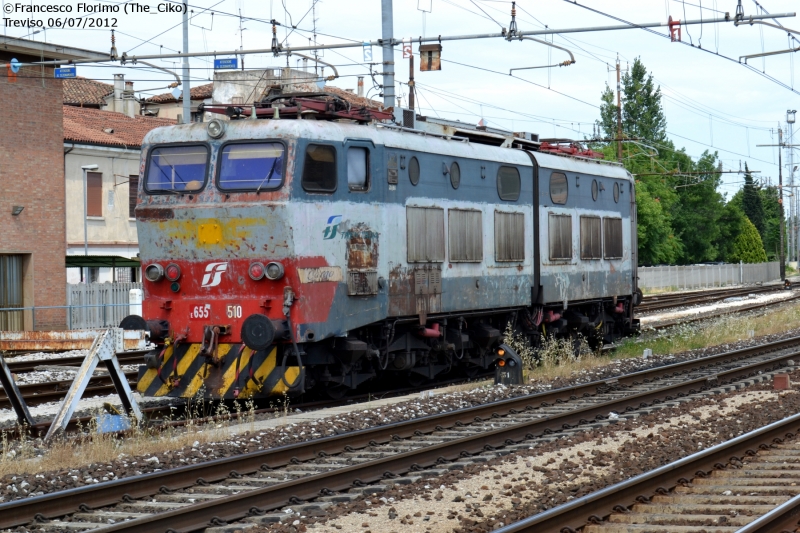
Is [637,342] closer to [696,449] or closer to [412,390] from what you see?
[412,390]

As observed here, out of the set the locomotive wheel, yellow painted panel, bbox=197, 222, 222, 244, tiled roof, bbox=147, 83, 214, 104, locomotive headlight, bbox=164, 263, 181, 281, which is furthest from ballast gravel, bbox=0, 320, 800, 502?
tiled roof, bbox=147, 83, 214, 104

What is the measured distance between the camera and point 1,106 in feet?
90.0

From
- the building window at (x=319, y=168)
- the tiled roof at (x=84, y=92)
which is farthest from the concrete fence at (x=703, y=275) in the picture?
the building window at (x=319, y=168)

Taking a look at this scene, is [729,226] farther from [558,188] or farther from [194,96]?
[558,188]

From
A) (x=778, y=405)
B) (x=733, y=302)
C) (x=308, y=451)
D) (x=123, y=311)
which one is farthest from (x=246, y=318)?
(x=733, y=302)

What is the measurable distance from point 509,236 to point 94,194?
23543 mm

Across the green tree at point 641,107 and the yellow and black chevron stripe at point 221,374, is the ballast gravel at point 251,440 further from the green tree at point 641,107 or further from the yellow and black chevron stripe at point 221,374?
the green tree at point 641,107

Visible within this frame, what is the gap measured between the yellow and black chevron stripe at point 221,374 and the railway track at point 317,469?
2.37m

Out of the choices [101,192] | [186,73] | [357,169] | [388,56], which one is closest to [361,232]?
[357,169]

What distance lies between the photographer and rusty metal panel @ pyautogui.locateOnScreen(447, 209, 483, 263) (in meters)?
16.2

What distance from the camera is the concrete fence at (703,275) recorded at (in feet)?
196

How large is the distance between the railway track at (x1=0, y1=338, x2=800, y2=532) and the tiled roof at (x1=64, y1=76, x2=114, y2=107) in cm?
4317

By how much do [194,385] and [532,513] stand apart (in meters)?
6.80

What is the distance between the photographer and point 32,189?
28.4 m
